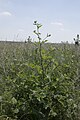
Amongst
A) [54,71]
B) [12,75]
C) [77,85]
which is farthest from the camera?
[12,75]

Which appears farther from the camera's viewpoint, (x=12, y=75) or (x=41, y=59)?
(x=12, y=75)

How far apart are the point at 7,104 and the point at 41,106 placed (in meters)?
0.52

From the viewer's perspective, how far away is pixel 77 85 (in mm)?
4551

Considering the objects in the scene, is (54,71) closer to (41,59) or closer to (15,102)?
(41,59)

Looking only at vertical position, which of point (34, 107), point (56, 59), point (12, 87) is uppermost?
point (56, 59)

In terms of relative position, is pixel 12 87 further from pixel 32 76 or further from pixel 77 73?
pixel 77 73

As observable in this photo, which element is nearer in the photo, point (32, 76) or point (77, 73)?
point (32, 76)

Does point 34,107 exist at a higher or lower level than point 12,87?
lower

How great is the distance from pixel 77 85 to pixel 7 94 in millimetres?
1211

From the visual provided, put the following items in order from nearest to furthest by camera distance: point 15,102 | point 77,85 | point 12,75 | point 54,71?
point 15,102
point 54,71
point 77,85
point 12,75

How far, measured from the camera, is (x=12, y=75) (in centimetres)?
492

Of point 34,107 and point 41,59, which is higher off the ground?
point 41,59

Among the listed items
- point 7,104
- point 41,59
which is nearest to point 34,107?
point 7,104

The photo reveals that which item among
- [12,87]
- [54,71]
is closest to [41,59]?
[54,71]
